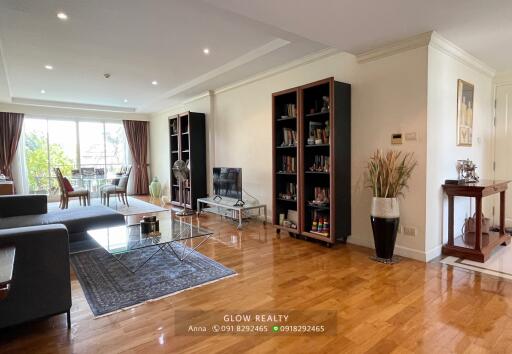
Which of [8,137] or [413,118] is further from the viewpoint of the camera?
[8,137]

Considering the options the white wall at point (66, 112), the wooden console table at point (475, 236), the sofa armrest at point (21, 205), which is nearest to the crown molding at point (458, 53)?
the wooden console table at point (475, 236)

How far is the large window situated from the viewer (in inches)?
320

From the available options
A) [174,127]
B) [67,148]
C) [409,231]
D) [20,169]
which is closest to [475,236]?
[409,231]

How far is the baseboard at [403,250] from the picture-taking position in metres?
3.32

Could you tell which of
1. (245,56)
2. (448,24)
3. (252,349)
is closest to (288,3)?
(448,24)

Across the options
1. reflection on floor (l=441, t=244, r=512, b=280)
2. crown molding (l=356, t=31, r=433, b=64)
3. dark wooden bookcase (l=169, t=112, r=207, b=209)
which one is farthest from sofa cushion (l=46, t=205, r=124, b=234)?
reflection on floor (l=441, t=244, r=512, b=280)

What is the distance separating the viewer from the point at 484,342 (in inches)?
74.2

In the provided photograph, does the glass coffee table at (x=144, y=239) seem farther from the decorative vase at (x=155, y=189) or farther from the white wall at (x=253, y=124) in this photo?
the decorative vase at (x=155, y=189)

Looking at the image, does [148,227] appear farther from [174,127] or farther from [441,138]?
[174,127]

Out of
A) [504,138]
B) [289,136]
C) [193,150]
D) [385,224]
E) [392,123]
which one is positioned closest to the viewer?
[385,224]

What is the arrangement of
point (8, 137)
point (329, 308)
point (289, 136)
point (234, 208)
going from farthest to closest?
point (8, 137) < point (234, 208) < point (289, 136) < point (329, 308)

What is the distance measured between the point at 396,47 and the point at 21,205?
5.06 metres

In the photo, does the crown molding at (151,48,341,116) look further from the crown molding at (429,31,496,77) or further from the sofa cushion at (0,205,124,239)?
the sofa cushion at (0,205,124,239)

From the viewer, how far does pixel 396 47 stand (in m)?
3.38
